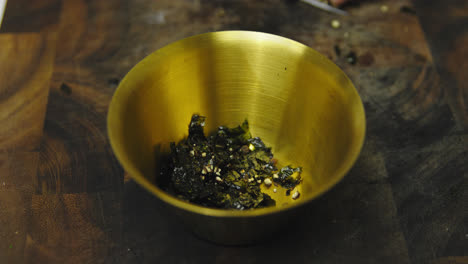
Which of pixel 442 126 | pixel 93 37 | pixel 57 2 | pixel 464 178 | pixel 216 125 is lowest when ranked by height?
pixel 464 178

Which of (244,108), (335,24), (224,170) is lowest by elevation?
(224,170)

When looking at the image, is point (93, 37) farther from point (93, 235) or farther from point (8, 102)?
point (93, 235)

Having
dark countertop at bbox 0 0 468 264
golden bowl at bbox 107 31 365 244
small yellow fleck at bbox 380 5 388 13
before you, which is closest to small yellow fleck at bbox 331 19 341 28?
dark countertop at bbox 0 0 468 264

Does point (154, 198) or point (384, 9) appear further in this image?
point (384, 9)

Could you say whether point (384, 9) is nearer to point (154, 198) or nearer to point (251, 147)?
point (251, 147)

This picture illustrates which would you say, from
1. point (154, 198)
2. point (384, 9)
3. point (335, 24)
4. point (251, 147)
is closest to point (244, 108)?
point (251, 147)

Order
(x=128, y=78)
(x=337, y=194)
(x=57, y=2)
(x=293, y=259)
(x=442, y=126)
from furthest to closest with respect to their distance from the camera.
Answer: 1. (x=57, y=2)
2. (x=442, y=126)
3. (x=337, y=194)
4. (x=293, y=259)
5. (x=128, y=78)


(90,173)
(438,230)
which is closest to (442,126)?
(438,230)

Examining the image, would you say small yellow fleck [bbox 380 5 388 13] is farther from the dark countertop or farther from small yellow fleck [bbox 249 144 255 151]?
small yellow fleck [bbox 249 144 255 151]
